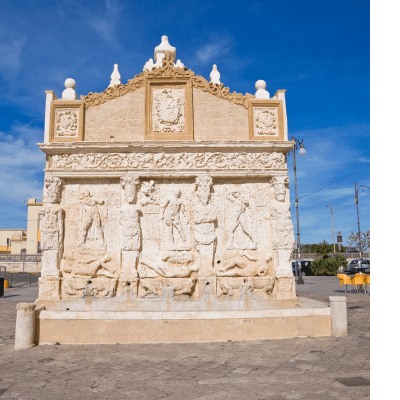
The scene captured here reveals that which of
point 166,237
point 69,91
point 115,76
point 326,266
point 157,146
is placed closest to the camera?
point 166,237

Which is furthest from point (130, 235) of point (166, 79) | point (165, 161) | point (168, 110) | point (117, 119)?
point (166, 79)

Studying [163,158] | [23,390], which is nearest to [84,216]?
Result: [163,158]

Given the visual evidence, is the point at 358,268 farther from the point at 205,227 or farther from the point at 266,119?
the point at 205,227

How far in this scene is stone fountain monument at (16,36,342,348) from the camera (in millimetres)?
8672

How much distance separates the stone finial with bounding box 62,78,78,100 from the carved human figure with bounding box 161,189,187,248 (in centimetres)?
387

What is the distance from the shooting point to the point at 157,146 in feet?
29.6

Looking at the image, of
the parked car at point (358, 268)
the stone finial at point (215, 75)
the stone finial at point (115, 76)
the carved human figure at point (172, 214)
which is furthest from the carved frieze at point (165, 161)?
the parked car at point (358, 268)

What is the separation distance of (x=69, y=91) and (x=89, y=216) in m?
3.57

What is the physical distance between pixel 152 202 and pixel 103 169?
1499 millimetres

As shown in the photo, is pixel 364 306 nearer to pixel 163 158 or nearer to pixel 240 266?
pixel 240 266

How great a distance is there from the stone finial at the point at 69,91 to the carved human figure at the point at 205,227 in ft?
14.0

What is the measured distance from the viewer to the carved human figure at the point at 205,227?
8.74 metres

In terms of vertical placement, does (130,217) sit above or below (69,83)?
below

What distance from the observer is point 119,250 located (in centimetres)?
884
